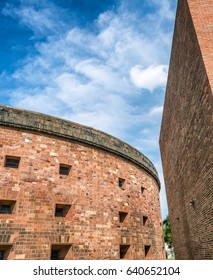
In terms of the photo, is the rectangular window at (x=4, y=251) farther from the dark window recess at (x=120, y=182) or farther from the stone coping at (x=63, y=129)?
the dark window recess at (x=120, y=182)

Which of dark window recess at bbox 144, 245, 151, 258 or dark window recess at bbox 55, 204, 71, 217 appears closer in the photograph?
dark window recess at bbox 55, 204, 71, 217

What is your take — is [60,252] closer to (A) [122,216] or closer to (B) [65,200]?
(B) [65,200]

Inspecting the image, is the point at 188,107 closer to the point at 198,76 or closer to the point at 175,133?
the point at 198,76

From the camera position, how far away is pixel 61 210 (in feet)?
28.3

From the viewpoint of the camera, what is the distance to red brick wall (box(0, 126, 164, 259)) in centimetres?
730

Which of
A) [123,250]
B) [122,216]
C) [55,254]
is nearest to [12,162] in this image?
[55,254]

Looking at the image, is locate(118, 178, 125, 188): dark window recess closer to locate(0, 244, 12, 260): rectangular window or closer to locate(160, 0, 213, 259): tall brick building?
locate(160, 0, 213, 259): tall brick building

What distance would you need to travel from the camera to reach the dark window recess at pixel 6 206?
740 centimetres

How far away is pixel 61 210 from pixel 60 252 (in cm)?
152

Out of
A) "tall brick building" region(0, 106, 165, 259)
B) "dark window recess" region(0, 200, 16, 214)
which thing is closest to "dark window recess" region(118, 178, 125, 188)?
"tall brick building" region(0, 106, 165, 259)

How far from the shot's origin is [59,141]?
917cm

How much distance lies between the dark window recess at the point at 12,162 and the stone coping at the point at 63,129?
1244 mm
